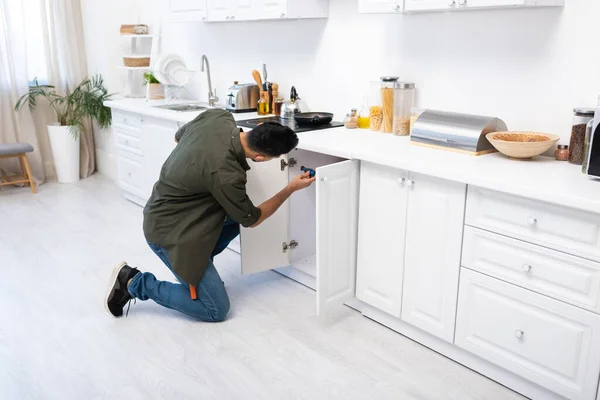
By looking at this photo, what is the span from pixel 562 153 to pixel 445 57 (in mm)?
788

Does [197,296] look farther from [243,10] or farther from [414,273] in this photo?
[243,10]

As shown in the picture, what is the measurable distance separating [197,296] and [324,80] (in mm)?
1603

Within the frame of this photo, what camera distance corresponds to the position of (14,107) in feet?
17.3

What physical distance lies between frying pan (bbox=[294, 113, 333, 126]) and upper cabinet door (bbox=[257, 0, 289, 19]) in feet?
1.90

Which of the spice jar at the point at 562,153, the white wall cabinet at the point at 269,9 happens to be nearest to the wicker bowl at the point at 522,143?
the spice jar at the point at 562,153

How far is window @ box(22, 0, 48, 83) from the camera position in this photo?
5.30 meters

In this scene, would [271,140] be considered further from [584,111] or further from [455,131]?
[584,111]

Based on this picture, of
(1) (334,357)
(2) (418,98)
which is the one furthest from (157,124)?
(1) (334,357)

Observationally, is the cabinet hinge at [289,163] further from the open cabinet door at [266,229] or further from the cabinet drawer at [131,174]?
the cabinet drawer at [131,174]

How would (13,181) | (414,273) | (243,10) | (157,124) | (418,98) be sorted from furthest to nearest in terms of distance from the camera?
(13,181)
(157,124)
(243,10)
(418,98)
(414,273)

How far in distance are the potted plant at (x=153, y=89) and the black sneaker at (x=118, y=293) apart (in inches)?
92.4

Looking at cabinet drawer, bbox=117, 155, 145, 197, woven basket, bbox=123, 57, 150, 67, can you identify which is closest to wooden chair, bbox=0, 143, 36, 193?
cabinet drawer, bbox=117, 155, 145, 197

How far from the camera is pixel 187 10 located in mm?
4027

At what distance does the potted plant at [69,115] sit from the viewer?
5.36m
